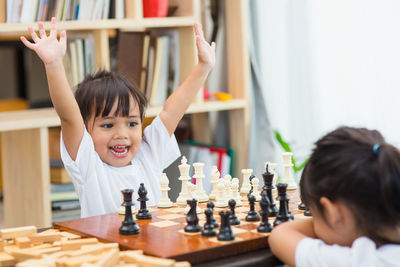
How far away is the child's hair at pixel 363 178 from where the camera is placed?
1298 millimetres

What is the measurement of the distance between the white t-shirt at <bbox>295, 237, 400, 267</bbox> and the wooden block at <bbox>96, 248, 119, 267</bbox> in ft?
1.16

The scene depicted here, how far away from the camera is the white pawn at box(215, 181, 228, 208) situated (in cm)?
173

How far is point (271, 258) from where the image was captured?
54.4 inches

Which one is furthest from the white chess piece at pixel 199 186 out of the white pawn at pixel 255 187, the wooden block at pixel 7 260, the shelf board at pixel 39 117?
the shelf board at pixel 39 117

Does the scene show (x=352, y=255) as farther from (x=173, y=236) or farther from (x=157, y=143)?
(x=157, y=143)

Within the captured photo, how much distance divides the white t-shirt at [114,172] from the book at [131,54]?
0.99 meters

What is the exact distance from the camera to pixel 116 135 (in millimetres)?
2057

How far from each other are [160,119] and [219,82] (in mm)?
1414

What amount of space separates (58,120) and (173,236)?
60.0 inches

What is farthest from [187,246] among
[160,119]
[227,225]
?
[160,119]

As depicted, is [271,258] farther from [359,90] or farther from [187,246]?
[359,90]

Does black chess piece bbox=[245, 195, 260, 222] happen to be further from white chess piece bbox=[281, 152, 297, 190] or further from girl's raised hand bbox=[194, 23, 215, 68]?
girl's raised hand bbox=[194, 23, 215, 68]

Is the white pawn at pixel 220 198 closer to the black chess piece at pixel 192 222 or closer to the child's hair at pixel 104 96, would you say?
the black chess piece at pixel 192 222

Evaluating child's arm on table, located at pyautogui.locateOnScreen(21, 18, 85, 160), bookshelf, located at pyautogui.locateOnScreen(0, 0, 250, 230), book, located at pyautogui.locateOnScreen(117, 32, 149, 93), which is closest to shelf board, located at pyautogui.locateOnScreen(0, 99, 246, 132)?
bookshelf, located at pyautogui.locateOnScreen(0, 0, 250, 230)
